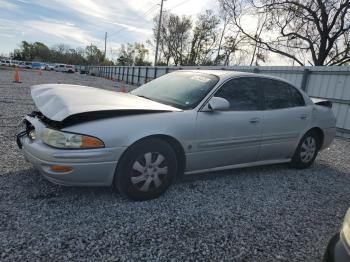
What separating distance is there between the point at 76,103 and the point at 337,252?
2.54 metres

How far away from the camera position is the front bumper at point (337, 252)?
5.26ft

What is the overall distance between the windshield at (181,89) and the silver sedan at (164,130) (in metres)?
0.01

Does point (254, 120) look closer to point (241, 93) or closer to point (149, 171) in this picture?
point (241, 93)

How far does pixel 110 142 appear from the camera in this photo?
295cm

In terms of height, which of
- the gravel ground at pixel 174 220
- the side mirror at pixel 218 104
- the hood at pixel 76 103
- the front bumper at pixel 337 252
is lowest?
the gravel ground at pixel 174 220

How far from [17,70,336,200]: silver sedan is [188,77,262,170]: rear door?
0.04ft

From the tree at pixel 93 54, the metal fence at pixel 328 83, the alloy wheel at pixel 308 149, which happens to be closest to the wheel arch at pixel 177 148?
the alloy wheel at pixel 308 149

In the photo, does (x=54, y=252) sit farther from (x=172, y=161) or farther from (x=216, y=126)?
(x=216, y=126)

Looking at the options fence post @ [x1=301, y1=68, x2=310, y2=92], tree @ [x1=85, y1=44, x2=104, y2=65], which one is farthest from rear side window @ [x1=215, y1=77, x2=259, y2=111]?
tree @ [x1=85, y1=44, x2=104, y2=65]

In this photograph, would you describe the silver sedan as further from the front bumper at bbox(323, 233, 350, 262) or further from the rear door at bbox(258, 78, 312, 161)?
the front bumper at bbox(323, 233, 350, 262)

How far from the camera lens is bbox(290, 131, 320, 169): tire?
16.1 ft

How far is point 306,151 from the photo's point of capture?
5.00 m

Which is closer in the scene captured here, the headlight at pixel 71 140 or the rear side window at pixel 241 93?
the headlight at pixel 71 140

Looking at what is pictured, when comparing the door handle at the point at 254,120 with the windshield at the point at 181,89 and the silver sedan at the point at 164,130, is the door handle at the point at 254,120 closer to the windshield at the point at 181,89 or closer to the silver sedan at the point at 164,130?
the silver sedan at the point at 164,130
